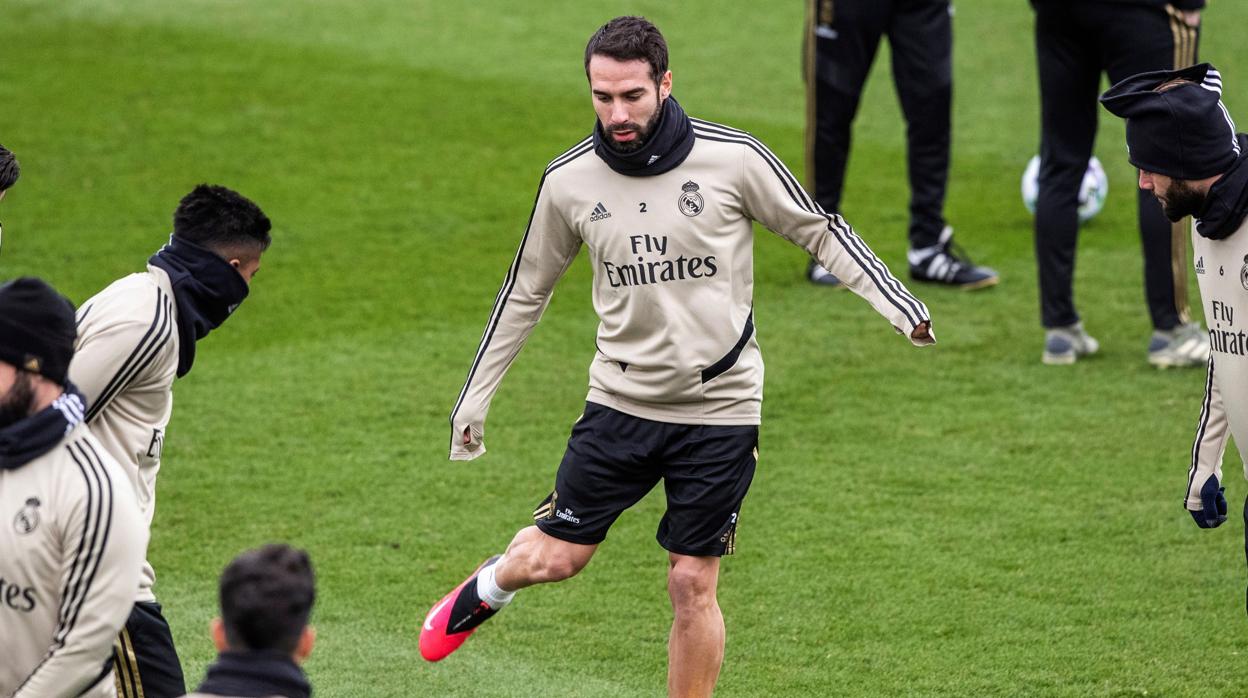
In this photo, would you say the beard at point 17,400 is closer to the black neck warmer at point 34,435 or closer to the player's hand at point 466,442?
the black neck warmer at point 34,435

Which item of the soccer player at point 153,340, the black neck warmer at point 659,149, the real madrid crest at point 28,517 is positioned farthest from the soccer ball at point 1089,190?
the real madrid crest at point 28,517

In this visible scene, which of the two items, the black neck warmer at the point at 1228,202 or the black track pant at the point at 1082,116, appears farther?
the black track pant at the point at 1082,116

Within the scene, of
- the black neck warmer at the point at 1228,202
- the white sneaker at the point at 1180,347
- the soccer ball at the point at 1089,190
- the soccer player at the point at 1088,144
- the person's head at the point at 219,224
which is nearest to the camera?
the person's head at the point at 219,224

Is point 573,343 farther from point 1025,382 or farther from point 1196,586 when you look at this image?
point 1196,586

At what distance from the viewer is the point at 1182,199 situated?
416 centimetres

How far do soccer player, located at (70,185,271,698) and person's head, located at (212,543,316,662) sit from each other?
100 centimetres

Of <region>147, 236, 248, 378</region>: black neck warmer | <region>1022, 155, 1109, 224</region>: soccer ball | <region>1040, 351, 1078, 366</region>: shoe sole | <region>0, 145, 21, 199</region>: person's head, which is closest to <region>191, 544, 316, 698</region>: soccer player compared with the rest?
<region>147, 236, 248, 378</region>: black neck warmer

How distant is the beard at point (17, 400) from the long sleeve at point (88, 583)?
16 centimetres

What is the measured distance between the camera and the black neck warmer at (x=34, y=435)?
10.3 feet

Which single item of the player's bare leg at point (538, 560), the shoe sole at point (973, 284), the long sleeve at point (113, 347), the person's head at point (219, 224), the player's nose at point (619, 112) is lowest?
the shoe sole at point (973, 284)

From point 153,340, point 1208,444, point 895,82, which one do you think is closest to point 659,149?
point 153,340

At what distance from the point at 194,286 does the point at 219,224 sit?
167mm

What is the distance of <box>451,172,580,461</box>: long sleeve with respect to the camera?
462cm

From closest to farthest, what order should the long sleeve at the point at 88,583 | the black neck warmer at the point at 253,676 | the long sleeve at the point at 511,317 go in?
the black neck warmer at the point at 253,676 → the long sleeve at the point at 88,583 → the long sleeve at the point at 511,317
